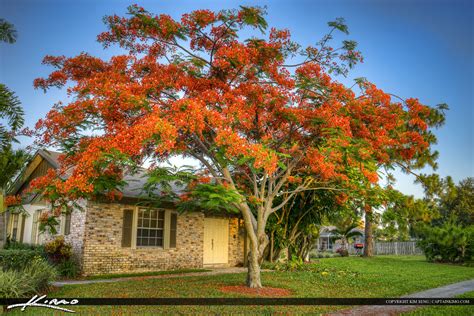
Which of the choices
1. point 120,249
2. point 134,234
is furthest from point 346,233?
point 120,249

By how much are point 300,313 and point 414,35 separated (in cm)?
903

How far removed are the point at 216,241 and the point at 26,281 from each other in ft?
32.4

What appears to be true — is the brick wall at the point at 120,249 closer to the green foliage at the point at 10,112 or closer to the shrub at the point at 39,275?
the shrub at the point at 39,275

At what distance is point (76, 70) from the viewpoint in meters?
11.2

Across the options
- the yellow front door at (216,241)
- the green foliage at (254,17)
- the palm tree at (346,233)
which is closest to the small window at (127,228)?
the yellow front door at (216,241)

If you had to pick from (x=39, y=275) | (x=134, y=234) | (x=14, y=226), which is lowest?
(x=39, y=275)

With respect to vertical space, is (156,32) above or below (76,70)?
above

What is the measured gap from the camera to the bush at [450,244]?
21.8 meters

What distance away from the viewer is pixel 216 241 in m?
18.1

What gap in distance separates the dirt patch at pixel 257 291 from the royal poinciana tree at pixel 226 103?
357 millimetres

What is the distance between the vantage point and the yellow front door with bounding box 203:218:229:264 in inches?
698

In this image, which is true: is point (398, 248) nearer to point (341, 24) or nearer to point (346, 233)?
point (346, 233)

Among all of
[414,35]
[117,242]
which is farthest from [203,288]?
[414,35]

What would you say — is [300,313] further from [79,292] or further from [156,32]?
[156,32]
